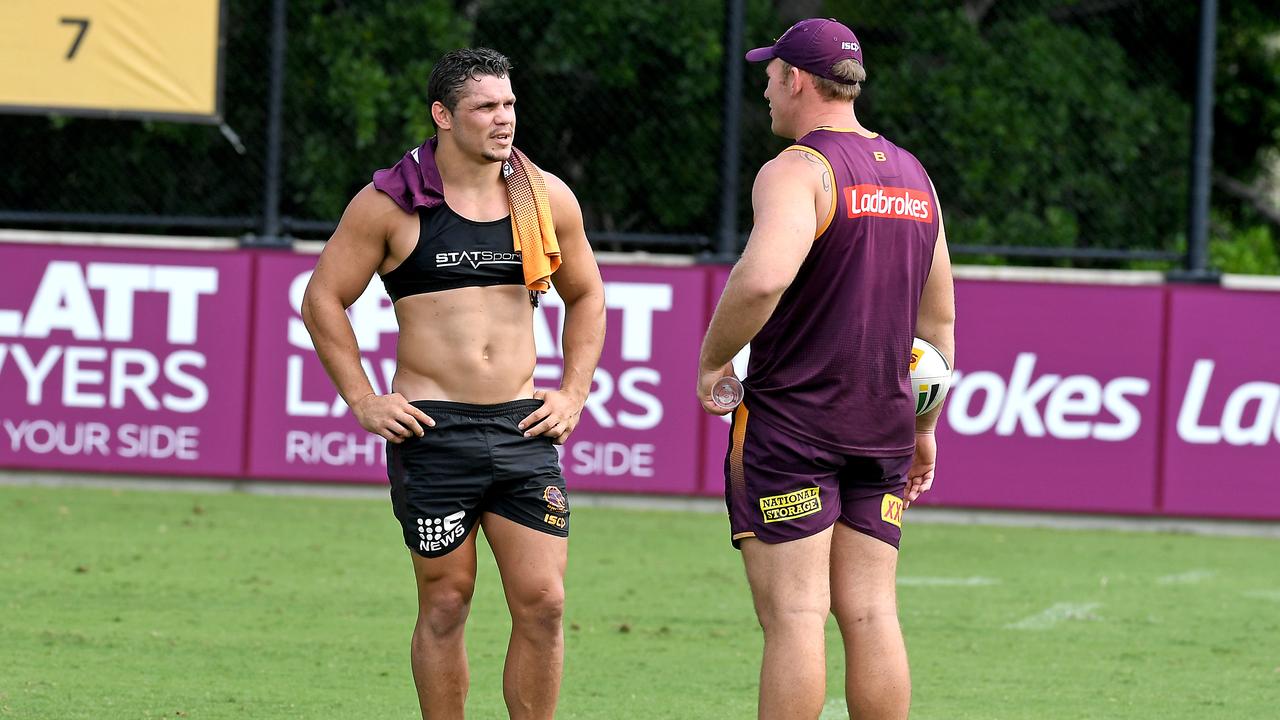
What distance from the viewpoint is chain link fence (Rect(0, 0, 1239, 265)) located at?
1414cm

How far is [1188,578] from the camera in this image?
9070 millimetres

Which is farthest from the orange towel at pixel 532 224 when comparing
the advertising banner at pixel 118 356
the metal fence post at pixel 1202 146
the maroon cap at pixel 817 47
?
the metal fence post at pixel 1202 146

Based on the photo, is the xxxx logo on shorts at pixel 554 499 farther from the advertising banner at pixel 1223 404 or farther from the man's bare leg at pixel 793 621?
the advertising banner at pixel 1223 404

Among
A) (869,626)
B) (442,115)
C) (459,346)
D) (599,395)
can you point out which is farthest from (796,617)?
(599,395)

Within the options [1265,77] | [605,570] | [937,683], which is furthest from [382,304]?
[1265,77]

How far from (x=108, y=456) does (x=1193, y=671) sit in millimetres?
6629

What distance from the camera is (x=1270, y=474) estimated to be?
10766 mm

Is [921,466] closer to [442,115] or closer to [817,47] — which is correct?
[817,47]

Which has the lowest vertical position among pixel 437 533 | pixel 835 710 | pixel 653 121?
pixel 835 710

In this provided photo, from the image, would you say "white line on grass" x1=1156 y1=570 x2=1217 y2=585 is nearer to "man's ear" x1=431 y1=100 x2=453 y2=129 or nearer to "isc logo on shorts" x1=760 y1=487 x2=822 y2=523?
"isc logo on shorts" x1=760 y1=487 x2=822 y2=523

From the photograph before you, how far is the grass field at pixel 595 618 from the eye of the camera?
598 cm

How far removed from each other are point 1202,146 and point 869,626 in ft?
25.2

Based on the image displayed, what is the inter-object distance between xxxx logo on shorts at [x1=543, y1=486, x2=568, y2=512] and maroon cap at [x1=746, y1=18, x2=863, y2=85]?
4.23ft

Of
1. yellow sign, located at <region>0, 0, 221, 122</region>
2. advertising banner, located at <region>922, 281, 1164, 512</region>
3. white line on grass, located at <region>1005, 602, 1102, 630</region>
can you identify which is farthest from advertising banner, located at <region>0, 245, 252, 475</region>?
white line on grass, located at <region>1005, 602, 1102, 630</region>
